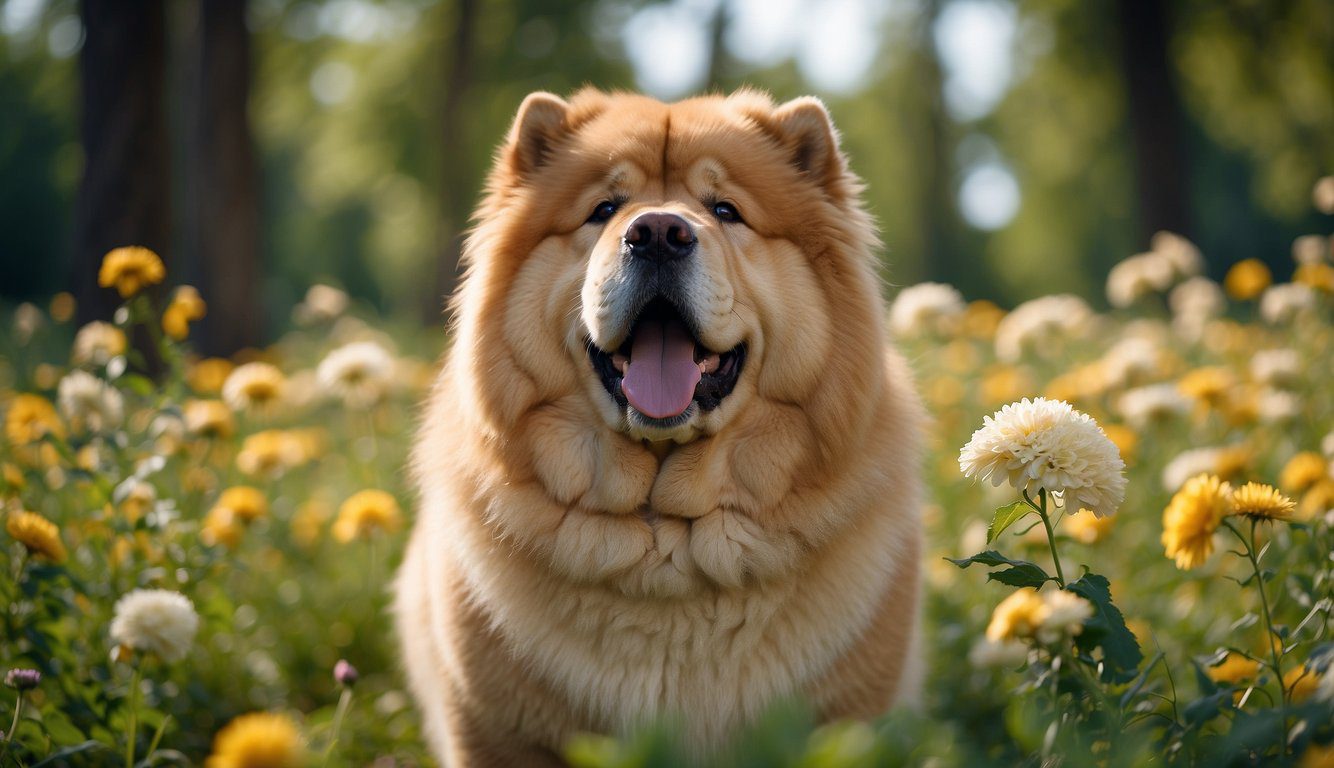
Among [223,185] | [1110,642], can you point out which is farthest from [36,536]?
[223,185]

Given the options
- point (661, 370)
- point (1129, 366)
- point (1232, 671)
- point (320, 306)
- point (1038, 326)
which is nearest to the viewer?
point (1232, 671)

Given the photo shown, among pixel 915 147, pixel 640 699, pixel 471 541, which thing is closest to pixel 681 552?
pixel 640 699

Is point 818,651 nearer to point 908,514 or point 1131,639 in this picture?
point 908,514

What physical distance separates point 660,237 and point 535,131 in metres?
0.68

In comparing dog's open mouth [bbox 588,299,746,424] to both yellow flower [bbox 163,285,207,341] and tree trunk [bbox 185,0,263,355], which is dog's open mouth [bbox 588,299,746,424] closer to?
yellow flower [bbox 163,285,207,341]

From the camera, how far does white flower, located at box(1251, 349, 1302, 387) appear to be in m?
3.64

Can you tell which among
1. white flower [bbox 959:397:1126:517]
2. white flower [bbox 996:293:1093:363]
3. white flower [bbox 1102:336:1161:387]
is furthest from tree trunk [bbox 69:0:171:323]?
white flower [bbox 959:397:1126:517]

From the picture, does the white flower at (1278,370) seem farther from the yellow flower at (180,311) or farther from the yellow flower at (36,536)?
the yellow flower at (36,536)

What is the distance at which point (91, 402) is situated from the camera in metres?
2.88

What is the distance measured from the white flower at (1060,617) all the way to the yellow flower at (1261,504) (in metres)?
0.61

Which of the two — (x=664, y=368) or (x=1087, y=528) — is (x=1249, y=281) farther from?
(x=664, y=368)

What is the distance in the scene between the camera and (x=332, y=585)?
403cm

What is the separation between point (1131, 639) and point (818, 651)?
2.97 feet

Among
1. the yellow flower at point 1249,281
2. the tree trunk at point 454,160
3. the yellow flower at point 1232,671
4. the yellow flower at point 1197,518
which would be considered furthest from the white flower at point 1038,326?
the tree trunk at point 454,160
